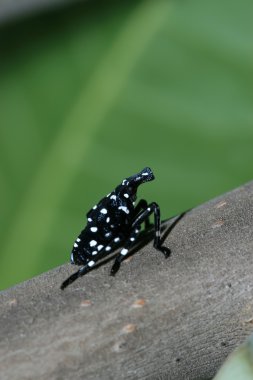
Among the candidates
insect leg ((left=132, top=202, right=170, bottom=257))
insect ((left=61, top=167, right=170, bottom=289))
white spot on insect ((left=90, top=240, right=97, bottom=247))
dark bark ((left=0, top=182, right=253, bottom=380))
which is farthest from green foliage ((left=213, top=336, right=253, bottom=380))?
white spot on insect ((left=90, top=240, right=97, bottom=247))

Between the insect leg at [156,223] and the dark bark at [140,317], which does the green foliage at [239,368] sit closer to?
the dark bark at [140,317]

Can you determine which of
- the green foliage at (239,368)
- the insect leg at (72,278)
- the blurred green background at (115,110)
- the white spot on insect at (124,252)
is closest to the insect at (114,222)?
the white spot on insect at (124,252)

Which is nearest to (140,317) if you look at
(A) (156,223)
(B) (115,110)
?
(A) (156,223)

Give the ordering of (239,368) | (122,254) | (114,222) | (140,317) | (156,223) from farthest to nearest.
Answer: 1. (114,222)
2. (156,223)
3. (122,254)
4. (140,317)
5. (239,368)

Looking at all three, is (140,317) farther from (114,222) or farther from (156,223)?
(114,222)

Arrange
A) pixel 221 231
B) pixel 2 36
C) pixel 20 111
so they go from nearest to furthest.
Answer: pixel 221 231 < pixel 2 36 < pixel 20 111

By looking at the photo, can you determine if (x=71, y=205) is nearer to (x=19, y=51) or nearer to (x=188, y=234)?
(x=19, y=51)

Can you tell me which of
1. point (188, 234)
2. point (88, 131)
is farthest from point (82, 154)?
point (188, 234)
